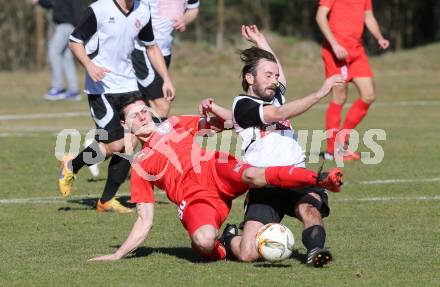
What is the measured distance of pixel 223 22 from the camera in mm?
31938

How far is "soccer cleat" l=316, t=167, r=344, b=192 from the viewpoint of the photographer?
265 inches

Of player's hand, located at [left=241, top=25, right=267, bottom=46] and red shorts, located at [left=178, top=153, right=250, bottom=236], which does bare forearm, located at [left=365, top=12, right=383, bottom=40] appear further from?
red shorts, located at [left=178, top=153, right=250, bottom=236]

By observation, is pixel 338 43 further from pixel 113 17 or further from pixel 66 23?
pixel 66 23

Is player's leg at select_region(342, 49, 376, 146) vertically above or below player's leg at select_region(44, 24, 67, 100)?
above

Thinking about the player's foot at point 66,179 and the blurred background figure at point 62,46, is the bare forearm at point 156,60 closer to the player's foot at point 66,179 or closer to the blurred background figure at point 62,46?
the player's foot at point 66,179

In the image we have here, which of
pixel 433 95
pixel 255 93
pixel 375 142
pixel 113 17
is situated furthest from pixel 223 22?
pixel 255 93

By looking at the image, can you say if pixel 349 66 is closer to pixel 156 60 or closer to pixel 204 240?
pixel 156 60

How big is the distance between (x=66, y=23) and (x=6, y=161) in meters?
7.47

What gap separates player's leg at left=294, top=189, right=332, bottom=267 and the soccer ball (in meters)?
0.14

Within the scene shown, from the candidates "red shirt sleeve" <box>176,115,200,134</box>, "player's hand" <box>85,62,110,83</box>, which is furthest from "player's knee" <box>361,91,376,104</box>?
"red shirt sleeve" <box>176,115,200,134</box>

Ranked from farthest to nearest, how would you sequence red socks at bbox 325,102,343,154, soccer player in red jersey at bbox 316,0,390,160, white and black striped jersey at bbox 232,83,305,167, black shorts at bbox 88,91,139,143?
red socks at bbox 325,102,343,154, soccer player in red jersey at bbox 316,0,390,160, black shorts at bbox 88,91,139,143, white and black striped jersey at bbox 232,83,305,167

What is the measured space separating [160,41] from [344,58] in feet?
7.73

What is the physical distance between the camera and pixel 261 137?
26.0 ft

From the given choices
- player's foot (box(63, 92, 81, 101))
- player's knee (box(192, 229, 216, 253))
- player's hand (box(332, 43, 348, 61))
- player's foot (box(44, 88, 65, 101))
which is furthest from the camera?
player's foot (box(44, 88, 65, 101))
